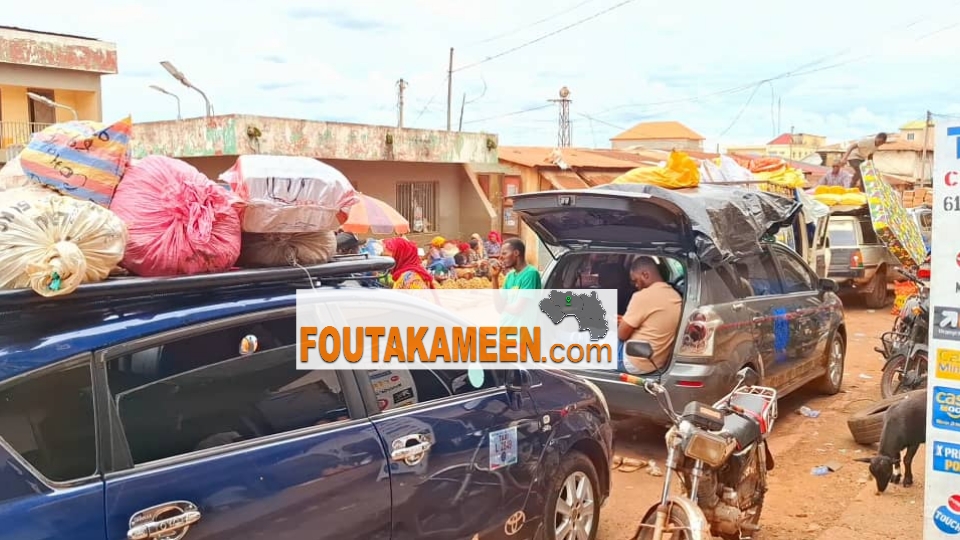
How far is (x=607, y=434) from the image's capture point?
4.32m

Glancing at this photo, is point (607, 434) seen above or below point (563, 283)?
below

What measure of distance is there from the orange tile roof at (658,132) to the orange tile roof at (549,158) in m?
47.4

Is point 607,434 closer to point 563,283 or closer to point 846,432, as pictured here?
point 563,283

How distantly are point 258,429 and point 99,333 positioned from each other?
663 millimetres

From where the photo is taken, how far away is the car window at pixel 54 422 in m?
2.03

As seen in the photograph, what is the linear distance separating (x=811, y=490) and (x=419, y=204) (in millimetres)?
14603

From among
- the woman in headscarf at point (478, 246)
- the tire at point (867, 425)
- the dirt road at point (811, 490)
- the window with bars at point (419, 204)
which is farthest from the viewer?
the window with bars at point (419, 204)

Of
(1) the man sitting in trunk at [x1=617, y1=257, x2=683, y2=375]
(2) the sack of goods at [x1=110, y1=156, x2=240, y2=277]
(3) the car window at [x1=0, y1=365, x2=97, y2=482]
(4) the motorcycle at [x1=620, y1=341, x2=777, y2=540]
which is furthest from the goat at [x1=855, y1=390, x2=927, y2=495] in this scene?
(3) the car window at [x1=0, y1=365, x2=97, y2=482]

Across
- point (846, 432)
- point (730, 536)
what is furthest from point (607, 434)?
point (846, 432)

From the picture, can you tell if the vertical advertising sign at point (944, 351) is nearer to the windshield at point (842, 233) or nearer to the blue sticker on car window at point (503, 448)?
the blue sticker on car window at point (503, 448)

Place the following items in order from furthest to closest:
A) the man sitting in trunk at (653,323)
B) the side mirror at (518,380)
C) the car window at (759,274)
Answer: the car window at (759,274), the man sitting in trunk at (653,323), the side mirror at (518,380)

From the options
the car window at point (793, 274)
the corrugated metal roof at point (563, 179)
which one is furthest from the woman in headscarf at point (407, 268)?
the corrugated metal roof at point (563, 179)

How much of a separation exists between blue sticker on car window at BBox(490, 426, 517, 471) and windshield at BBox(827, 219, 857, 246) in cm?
1236

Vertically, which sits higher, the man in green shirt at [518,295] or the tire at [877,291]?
the man in green shirt at [518,295]
